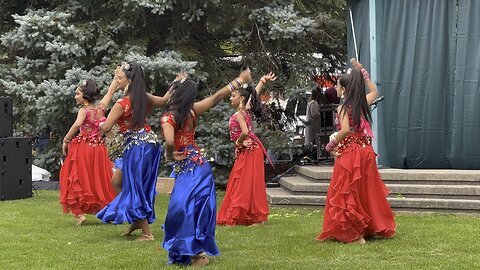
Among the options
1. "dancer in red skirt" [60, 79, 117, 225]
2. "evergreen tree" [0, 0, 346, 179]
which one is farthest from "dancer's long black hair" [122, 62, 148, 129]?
"evergreen tree" [0, 0, 346, 179]

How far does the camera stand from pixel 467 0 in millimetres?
12516

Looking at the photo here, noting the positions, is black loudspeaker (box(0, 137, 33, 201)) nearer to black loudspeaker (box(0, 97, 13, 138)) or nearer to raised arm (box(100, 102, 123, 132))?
black loudspeaker (box(0, 97, 13, 138))

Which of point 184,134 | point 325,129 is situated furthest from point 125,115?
point 325,129

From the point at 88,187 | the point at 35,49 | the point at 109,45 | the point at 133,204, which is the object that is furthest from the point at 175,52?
the point at 133,204

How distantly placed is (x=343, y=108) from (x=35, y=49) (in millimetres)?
8090

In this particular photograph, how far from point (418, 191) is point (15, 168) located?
6.96 m

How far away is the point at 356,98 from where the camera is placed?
852 cm

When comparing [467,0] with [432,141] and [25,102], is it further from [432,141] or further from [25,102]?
[25,102]

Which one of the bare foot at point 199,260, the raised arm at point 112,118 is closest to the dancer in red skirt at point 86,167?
the raised arm at point 112,118

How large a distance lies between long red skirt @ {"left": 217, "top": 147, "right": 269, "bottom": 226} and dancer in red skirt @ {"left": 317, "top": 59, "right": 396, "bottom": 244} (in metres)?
1.80

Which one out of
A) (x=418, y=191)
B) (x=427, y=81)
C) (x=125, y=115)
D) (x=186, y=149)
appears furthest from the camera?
(x=427, y=81)

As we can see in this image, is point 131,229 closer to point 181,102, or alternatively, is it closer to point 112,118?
point 112,118

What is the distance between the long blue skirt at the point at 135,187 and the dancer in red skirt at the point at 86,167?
5.92ft

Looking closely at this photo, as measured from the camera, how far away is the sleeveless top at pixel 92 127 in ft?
34.8
